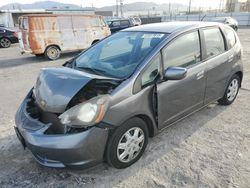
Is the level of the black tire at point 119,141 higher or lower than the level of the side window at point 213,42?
lower

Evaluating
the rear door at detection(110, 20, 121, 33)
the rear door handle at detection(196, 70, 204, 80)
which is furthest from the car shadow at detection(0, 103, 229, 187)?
the rear door at detection(110, 20, 121, 33)

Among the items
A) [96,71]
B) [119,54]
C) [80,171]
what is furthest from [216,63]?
[80,171]

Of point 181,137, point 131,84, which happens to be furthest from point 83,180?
point 181,137

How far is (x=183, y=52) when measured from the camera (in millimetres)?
3223

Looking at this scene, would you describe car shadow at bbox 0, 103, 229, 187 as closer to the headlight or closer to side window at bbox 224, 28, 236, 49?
the headlight

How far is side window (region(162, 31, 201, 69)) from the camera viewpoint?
3.01 metres

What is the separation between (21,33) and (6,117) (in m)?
6.69

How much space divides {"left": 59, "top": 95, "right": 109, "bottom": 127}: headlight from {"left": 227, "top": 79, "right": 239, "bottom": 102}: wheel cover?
9.15 feet

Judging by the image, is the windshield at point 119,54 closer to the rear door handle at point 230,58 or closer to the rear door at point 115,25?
the rear door handle at point 230,58

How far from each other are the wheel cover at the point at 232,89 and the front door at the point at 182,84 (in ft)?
3.13

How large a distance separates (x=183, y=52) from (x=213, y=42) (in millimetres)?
816

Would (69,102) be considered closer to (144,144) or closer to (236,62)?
(144,144)

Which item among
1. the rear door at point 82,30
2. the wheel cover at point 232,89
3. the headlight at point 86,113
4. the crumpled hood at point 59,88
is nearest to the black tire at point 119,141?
the headlight at point 86,113

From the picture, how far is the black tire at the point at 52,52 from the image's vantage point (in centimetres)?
1011
